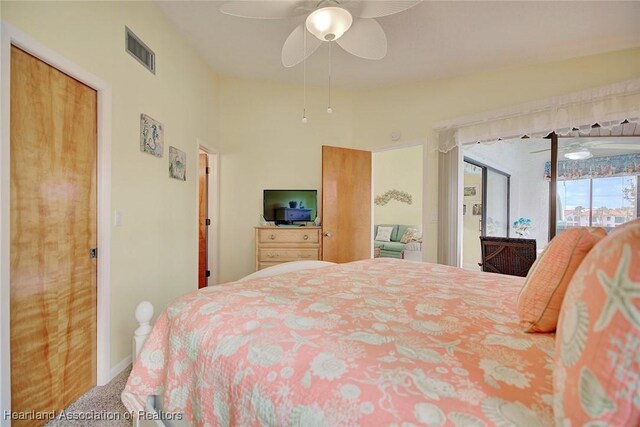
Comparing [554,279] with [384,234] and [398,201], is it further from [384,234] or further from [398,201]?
[398,201]

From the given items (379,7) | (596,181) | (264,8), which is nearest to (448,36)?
(379,7)

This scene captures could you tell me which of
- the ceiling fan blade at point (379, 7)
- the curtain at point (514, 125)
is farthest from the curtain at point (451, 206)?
the ceiling fan blade at point (379, 7)

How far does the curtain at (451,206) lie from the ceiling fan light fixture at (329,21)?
205 cm

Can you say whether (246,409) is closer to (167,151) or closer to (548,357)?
(548,357)

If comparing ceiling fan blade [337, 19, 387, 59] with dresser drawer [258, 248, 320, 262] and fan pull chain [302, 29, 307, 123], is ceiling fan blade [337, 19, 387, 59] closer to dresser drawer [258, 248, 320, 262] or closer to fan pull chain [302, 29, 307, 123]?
fan pull chain [302, 29, 307, 123]

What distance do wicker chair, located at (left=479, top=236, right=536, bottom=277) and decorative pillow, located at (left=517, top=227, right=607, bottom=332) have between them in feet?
6.39

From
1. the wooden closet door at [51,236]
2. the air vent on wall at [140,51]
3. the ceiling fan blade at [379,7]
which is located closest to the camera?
the wooden closet door at [51,236]

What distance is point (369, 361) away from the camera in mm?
675

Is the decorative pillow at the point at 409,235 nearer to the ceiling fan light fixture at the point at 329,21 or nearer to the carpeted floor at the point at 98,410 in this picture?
the ceiling fan light fixture at the point at 329,21

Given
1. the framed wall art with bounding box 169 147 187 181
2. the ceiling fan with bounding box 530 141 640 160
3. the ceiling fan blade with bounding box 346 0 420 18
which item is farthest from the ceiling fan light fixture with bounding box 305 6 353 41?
the ceiling fan with bounding box 530 141 640 160

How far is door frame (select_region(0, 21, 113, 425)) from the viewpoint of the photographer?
1258 mm

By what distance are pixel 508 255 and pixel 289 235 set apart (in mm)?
2315

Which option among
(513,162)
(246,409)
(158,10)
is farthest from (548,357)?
(513,162)

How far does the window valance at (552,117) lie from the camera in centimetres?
235
